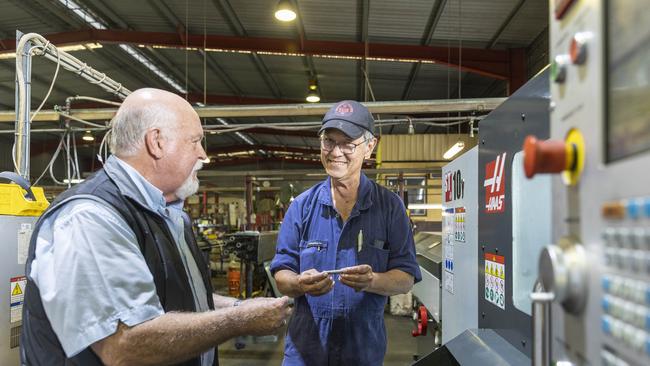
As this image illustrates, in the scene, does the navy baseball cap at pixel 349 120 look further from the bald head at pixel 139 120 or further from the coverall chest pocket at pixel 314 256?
the bald head at pixel 139 120

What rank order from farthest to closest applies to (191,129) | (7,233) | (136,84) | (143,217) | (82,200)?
(136,84), (7,233), (191,129), (143,217), (82,200)

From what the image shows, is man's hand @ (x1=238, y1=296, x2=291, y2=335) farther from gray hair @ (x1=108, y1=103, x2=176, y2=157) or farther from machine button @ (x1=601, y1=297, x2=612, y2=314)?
machine button @ (x1=601, y1=297, x2=612, y2=314)

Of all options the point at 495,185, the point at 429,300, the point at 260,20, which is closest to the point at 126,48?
the point at 260,20

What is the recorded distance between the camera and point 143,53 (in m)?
6.37

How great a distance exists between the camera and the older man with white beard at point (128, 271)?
0.86 m

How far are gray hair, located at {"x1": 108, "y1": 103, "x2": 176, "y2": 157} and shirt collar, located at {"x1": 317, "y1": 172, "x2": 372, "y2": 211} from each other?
0.60 meters

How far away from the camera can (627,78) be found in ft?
1.29

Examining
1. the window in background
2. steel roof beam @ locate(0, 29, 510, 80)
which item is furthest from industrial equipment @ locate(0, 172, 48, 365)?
the window in background

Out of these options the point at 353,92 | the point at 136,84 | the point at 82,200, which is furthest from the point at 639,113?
the point at 136,84

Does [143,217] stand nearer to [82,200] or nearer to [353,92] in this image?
[82,200]

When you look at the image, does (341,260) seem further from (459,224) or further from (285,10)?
(285,10)

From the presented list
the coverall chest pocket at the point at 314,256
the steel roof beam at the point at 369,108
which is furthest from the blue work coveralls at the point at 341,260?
the steel roof beam at the point at 369,108

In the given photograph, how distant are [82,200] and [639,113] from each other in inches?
36.7

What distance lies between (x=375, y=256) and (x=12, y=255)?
1527 millimetres
